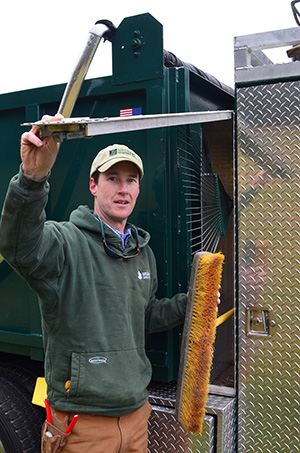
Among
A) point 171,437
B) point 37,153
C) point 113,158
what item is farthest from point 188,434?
point 37,153

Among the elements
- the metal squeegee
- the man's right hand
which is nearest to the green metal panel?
the metal squeegee

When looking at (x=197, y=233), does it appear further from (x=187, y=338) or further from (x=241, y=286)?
(x=187, y=338)

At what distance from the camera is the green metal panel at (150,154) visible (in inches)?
109

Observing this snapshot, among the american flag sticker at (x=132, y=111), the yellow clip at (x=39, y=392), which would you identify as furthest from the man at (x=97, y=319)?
the yellow clip at (x=39, y=392)

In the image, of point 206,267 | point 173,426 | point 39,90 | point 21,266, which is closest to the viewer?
point 21,266

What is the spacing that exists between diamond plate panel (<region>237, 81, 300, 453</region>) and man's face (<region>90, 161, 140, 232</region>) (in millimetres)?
579

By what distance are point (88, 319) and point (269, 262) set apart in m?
0.96

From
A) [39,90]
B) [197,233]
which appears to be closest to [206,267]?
[197,233]

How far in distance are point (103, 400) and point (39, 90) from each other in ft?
6.47

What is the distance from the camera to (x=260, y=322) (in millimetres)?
2523

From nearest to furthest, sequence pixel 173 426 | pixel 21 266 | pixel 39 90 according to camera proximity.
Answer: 1. pixel 21 266
2. pixel 173 426
3. pixel 39 90

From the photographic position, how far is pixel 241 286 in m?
2.56

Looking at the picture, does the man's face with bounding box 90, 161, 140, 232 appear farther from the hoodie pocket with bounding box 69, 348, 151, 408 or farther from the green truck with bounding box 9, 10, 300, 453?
the hoodie pocket with bounding box 69, 348, 151, 408

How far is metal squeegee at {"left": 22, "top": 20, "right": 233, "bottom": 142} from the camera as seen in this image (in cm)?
168
